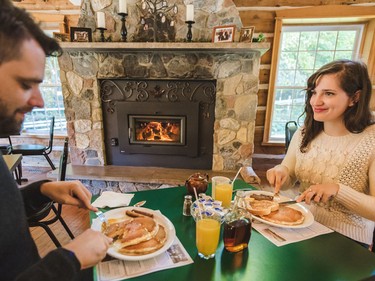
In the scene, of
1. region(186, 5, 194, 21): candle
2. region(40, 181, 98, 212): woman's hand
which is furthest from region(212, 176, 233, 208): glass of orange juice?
region(186, 5, 194, 21): candle

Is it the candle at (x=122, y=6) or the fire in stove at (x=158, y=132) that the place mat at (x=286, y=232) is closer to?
the fire in stove at (x=158, y=132)

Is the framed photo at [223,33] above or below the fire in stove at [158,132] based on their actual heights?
above

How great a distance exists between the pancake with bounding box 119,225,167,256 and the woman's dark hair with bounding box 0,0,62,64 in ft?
2.18

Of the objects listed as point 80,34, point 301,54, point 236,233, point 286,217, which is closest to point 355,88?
point 286,217

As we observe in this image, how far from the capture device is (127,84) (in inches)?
108

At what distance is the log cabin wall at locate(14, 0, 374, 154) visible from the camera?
2975 mm

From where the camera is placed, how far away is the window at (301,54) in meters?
3.16

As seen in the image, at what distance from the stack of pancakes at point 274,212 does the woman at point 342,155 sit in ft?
Result: 0.30

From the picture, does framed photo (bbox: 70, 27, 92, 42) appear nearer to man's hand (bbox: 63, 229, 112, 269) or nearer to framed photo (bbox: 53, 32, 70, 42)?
framed photo (bbox: 53, 32, 70, 42)

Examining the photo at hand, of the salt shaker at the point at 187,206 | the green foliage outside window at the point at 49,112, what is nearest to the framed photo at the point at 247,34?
the salt shaker at the point at 187,206

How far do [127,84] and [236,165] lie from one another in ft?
5.50

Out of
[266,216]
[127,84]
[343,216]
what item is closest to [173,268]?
[266,216]

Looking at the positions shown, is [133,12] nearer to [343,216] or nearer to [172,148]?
[172,148]

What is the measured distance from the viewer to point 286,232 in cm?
92
